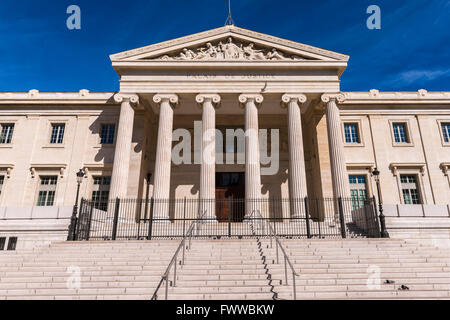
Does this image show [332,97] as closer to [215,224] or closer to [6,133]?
[215,224]

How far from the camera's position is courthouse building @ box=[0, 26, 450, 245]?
21672 millimetres

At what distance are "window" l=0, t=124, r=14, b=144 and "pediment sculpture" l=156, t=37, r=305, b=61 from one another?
48.6ft

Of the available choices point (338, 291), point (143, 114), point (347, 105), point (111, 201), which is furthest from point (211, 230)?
point (347, 105)

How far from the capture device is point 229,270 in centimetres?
989

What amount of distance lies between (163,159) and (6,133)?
621 inches

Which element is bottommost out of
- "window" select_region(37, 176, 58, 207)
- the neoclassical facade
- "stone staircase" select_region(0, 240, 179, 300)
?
"stone staircase" select_region(0, 240, 179, 300)

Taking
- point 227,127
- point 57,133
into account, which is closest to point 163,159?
→ point 227,127

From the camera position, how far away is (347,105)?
87.0 ft

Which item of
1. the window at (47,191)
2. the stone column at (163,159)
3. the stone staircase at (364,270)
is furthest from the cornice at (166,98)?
the stone staircase at (364,270)

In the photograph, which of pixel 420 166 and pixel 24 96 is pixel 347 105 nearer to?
pixel 420 166

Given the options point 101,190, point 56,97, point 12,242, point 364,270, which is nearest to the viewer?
point 364,270

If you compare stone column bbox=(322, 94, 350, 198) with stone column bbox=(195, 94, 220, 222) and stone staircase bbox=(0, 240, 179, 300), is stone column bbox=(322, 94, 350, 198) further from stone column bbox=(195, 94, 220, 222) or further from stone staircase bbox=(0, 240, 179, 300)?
stone staircase bbox=(0, 240, 179, 300)

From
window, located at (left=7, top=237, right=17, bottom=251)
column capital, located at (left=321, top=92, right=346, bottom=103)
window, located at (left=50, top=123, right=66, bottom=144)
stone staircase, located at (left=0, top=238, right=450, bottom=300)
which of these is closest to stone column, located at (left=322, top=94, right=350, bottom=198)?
column capital, located at (left=321, top=92, right=346, bottom=103)

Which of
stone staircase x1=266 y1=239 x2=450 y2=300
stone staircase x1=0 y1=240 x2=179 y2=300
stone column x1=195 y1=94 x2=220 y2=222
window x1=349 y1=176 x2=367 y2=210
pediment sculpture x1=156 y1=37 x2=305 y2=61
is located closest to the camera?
stone staircase x1=266 y1=239 x2=450 y2=300
